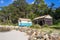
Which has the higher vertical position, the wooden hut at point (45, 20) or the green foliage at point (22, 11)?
the green foliage at point (22, 11)

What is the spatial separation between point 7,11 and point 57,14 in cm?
2383

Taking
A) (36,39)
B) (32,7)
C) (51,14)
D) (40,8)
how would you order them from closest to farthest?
(36,39), (51,14), (40,8), (32,7)

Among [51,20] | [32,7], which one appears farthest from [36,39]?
[32,7]

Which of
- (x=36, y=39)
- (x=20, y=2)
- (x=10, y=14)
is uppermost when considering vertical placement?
(x=20, y=2)

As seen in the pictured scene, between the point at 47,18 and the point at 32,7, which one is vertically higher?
the point at 32,7

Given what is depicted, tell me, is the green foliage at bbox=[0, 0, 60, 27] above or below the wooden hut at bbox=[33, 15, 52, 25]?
above

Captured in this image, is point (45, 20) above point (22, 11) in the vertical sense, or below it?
below

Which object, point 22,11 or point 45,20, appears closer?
point 45,20

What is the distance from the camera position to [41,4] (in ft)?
184

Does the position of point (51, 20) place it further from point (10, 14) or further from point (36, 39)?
point (36, 39)

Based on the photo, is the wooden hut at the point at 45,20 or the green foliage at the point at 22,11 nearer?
the wooden hut at the point at 45,20

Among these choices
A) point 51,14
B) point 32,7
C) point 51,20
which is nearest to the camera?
point 51,20

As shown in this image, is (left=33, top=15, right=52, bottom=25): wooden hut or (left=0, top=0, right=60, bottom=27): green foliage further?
(left=0, top=0, right=60, bottom=27): green foliage

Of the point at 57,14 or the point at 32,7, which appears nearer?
the point at 57,14
